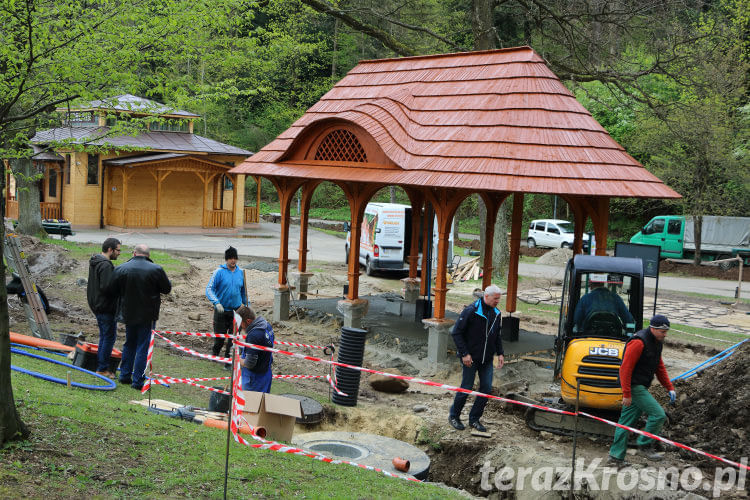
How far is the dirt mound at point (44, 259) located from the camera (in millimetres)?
19844

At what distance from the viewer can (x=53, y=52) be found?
9.28 m

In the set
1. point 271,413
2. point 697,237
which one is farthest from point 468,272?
point 271,413

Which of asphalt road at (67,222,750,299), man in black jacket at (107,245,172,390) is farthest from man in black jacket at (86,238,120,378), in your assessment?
asphalt road at (67,222,750,299)

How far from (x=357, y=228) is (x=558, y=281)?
13054 millimetres

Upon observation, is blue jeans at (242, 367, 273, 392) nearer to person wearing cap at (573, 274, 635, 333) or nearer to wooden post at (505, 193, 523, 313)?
person wearing cap at (573, 274, 635, 333)

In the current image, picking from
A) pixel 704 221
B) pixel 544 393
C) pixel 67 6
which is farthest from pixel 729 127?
pixel 67 6

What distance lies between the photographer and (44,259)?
20438mm

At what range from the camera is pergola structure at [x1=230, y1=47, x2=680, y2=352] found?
12.2 meters

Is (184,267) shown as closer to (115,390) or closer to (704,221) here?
(115,390)

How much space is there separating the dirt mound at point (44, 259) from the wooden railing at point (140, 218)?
14.4 m

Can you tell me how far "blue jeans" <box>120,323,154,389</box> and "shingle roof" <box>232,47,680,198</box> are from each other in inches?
208

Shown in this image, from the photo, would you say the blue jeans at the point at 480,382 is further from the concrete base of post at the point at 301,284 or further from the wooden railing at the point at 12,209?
the wooden railing at the point at 12,209

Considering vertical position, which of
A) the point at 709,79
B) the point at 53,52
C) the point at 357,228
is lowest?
the point at 357,228

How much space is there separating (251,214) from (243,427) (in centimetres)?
3681
